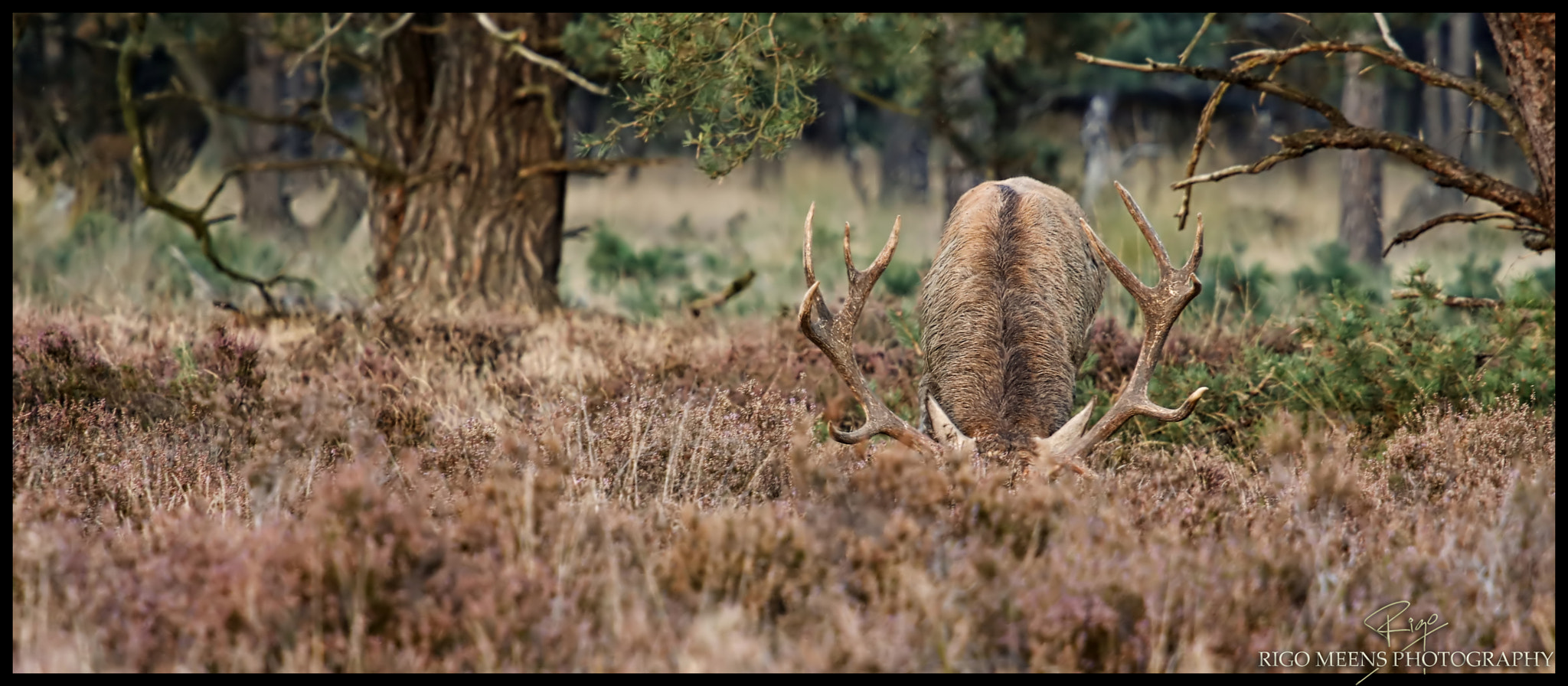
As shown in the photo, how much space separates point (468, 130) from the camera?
30.5 feet

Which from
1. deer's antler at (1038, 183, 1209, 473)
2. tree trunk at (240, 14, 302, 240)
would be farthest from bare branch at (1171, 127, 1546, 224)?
tree trunk at (240, 14, 302, 240)

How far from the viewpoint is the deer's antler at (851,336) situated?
5.10m

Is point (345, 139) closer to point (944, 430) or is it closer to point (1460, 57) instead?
point (944, 430)

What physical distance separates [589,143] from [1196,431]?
3.18 metres

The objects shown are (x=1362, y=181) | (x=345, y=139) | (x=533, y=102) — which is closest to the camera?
(x=345, y=139)

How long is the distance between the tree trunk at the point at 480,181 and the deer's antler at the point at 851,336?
167 inches

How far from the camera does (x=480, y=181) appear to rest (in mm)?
9273

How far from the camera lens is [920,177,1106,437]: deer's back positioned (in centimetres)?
554

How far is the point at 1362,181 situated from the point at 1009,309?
12033 mm

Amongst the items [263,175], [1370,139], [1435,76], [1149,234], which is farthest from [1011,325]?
[263,175]

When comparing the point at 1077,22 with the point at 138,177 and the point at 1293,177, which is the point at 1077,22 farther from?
the point at 1293,177

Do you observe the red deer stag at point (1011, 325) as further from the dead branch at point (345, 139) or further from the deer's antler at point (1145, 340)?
the dead branch at point (345, 139)

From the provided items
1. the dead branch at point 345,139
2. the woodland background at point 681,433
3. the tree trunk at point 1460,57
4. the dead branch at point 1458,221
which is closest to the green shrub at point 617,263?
the woodland background at point 681,433

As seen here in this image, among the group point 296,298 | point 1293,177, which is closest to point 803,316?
point 296,298
